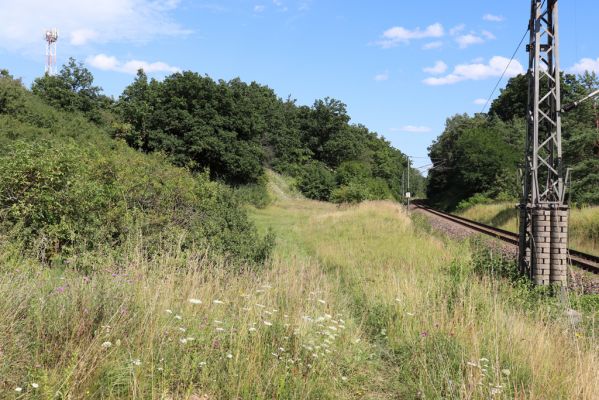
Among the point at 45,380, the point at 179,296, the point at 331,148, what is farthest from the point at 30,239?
the point at 331,148

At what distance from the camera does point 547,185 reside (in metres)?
10.2

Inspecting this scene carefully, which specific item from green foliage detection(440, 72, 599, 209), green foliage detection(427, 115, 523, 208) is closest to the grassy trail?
green foliage detection(440, 72, 599, 209)

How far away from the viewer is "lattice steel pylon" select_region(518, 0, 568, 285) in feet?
31.3

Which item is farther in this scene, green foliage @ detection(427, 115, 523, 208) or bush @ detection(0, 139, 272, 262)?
green foliage @ detection(427, 115, 523, 208)

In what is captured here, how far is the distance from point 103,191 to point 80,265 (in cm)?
302

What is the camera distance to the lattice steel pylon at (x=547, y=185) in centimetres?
955

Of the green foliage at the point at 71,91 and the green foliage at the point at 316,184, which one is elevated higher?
the green foliage at the point at 71,91

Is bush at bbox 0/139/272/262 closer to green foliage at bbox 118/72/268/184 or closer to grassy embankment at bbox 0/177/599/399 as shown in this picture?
grassy embankment at bbox 0/177/599/399

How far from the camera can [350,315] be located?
654 centimetres

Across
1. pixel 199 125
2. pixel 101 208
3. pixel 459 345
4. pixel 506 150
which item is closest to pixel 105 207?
pixel 101 208

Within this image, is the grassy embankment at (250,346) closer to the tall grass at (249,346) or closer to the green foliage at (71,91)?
the tall grass at (249,346)

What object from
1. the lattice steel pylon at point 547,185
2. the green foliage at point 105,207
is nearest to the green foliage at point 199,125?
the green foliage at point 105,207

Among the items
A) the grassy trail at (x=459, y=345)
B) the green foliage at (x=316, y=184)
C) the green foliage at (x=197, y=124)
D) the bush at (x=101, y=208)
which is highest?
the green foliage at (x=197, y=124)

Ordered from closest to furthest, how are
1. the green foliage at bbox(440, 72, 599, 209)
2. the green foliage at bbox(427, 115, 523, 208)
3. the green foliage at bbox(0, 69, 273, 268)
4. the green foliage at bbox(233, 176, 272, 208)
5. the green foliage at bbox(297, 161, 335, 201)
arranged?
the green foliage at bbox(0, 69, 273, 268) < the green foliage at bbox(440, 72, 599, 209) < the green foliage at bbox(233, 176, 272, 208) < the green foliage at bbox(427, 115, 523, 208) < the green foliage at bbox(297, 161, 335, 201)
